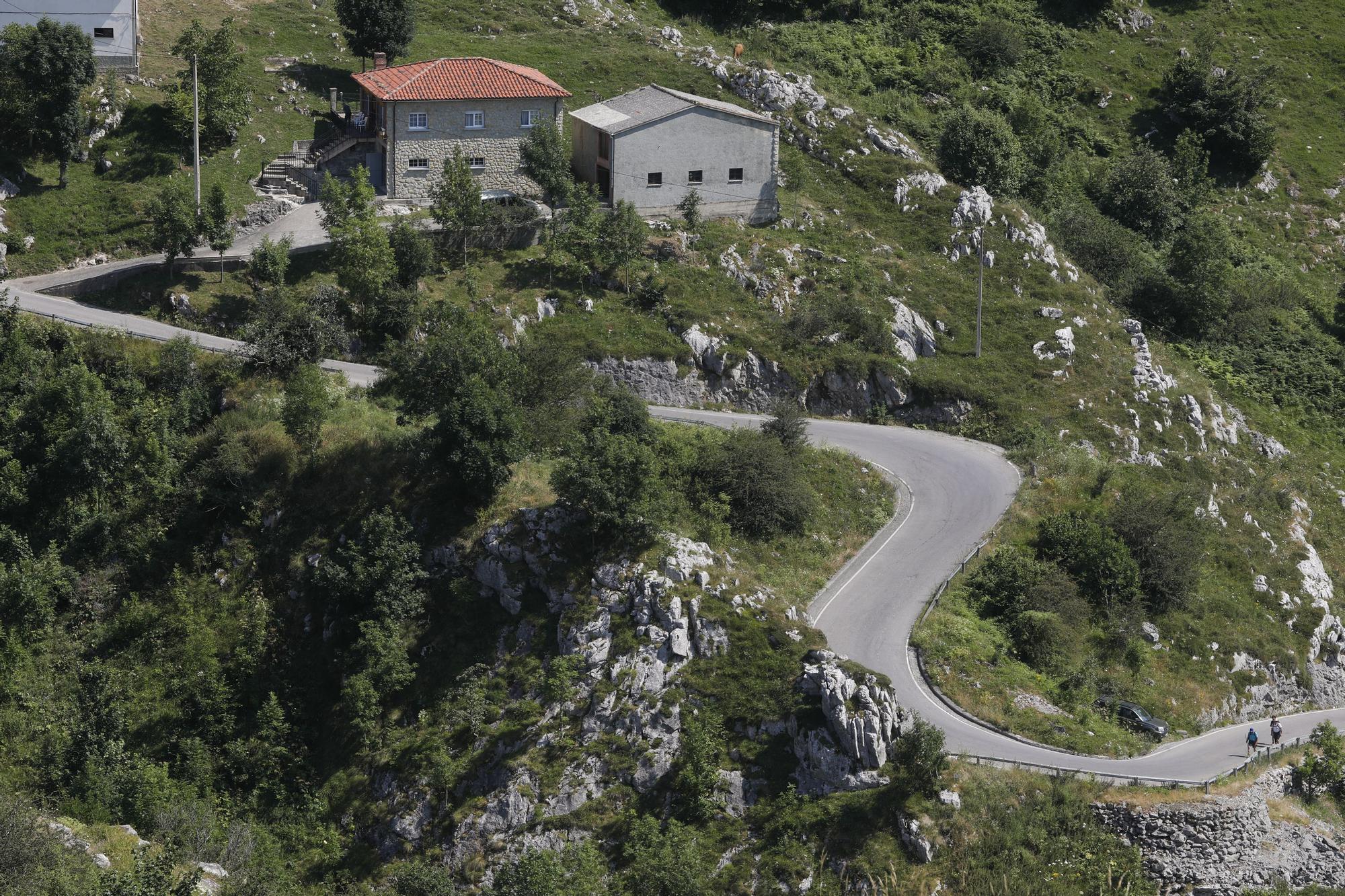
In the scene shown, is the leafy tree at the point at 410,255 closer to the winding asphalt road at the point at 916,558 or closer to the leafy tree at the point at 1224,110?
the winding asphalt road at the point at 916,558

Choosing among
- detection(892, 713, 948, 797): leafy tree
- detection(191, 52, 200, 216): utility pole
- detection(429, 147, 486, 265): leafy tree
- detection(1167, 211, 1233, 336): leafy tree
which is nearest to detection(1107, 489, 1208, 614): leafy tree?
detection(892, 713, 948, 797): leafy tree

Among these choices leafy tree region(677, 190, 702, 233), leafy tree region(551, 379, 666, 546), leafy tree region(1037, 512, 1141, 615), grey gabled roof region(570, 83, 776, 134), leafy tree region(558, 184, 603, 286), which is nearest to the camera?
leafy tree region(551, 379, 666, 546)

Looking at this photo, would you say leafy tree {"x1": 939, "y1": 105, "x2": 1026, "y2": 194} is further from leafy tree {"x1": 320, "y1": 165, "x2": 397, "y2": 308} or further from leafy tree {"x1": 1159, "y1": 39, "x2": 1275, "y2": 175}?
leafy tree {"x1": 320, "y1": 165, "x2": 397, "y2": 308}

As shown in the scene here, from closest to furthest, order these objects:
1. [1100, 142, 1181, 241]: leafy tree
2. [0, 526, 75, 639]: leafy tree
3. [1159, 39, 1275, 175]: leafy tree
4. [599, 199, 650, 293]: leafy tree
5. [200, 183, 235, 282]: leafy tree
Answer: [0, 526, 75, 639]: leafy tree → [200, 183, 235, 282]: leafy tree → [599, 199, 650, 293]: leafy tree → [1100, 142, 1181, 241]: leafy tree → [1159, 39, 1275, 175]: leafy tree

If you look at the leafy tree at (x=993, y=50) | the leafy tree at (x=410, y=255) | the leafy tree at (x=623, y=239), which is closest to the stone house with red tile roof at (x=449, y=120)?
the leafy tree at (x=623, y=239)

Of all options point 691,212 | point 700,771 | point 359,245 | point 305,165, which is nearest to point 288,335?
point 359,245
